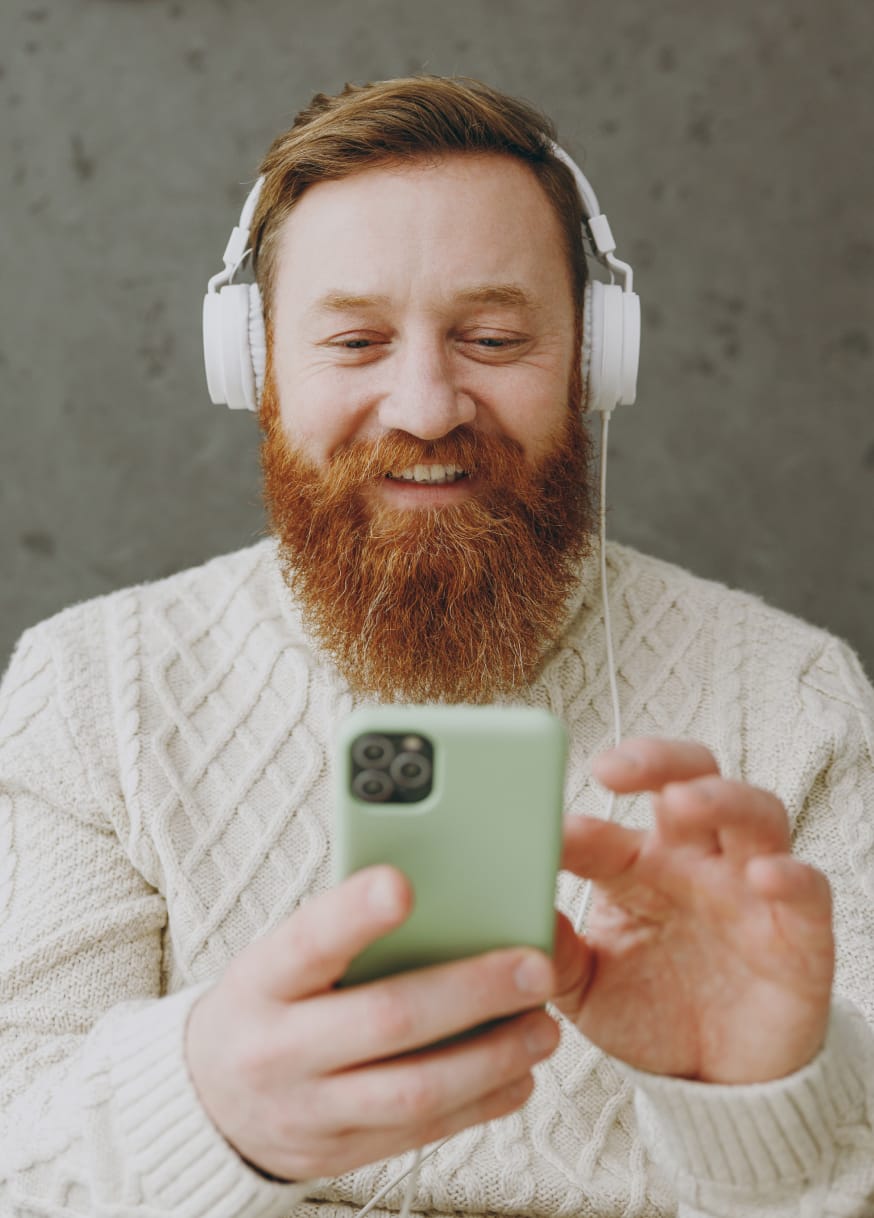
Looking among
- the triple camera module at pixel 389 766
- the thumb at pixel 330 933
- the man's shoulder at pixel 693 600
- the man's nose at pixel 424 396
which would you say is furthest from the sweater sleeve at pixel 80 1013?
the man's shoulder at pixel 693 600

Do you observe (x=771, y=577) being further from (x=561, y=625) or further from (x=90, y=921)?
(x=90, y=921)

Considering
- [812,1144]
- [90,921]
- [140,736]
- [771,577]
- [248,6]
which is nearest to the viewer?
[812,1144]

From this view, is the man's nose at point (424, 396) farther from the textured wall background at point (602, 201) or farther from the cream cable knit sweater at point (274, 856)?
the textured wall background at point (602, 201)

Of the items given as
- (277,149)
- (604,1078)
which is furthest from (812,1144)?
(277,149)

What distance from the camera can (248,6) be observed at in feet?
6.53

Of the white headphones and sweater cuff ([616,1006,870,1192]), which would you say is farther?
the white headphones

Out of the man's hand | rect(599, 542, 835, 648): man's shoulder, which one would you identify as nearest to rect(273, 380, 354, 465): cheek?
rect(599, 542, 835, 648): man's shoulder

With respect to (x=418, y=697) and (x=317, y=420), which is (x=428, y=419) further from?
(x=418, y=697)

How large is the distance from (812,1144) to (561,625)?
67cm

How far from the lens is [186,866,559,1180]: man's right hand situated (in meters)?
0.70

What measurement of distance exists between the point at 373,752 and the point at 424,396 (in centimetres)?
63

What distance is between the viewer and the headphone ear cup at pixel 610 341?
53.5 inches

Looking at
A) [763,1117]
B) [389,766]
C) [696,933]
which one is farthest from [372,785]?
[763,1117]

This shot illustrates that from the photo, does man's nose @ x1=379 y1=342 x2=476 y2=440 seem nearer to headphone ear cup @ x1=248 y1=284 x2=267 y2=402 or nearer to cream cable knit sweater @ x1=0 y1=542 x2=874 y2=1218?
headphone ear cup @ x1=248 y1=284 x2=267 y2=402
